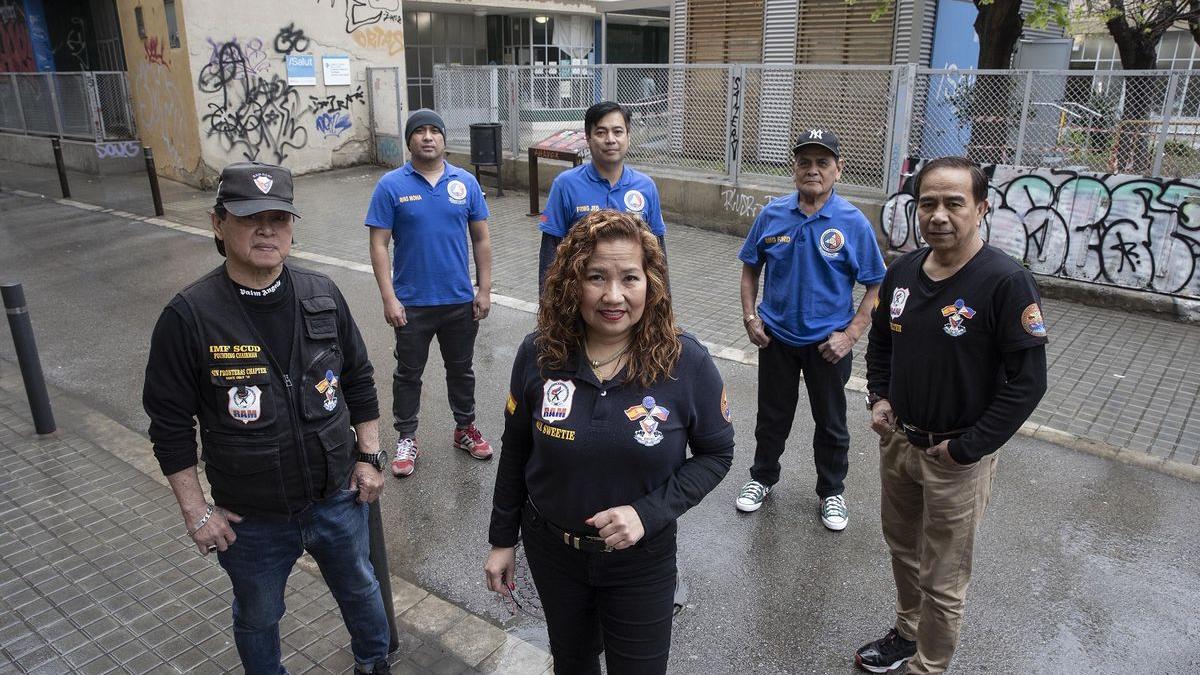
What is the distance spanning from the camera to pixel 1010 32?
10930mm

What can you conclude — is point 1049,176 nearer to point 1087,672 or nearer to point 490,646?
point 1087,672

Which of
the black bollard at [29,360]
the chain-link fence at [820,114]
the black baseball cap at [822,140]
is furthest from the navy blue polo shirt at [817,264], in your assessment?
the chain-link fence at [820,114]

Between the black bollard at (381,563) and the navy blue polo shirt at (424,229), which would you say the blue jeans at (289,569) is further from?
the navy blue polo shirt at (424,229)

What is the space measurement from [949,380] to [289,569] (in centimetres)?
245

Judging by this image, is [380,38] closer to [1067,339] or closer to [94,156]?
[94,156]

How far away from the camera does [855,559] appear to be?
414 centimetres

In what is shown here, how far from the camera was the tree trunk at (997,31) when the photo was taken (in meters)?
10.8

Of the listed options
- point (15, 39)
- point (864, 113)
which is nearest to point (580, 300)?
point (864, 113)

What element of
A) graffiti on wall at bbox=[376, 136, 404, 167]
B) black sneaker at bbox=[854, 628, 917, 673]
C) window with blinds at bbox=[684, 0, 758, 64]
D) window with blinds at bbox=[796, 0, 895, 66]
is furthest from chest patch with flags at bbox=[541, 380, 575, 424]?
graffiti on wall at bbox=[376, 136, 404, 167]

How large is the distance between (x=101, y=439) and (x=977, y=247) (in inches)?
211

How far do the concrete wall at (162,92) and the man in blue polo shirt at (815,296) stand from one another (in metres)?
14.3

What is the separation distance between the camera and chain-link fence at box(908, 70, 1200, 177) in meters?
7.87

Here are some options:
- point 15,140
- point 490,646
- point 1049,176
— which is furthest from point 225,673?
point 15,140

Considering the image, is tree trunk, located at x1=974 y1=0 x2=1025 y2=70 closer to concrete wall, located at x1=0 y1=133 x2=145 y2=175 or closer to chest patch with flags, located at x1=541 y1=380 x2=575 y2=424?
chest patch with flags, located at x1=541 y1=380 x2=575 y2=424
